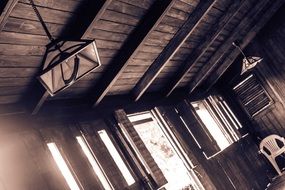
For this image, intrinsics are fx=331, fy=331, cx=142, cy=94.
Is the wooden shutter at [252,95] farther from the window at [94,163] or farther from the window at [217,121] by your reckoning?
the window at [94,163]

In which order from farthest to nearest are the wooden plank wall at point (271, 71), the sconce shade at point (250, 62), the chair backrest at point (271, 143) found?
the wooden plank wall at point (271, 71) < the chair backrest at point (271, 143) < the sconce shade at point (250, 62)

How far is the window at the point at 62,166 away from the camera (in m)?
4.58

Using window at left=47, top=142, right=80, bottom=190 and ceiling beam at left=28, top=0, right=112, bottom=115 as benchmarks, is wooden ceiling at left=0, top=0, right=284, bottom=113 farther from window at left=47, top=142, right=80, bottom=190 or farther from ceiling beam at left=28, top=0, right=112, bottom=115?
window at left=47, top=142, right=80, bottom=190

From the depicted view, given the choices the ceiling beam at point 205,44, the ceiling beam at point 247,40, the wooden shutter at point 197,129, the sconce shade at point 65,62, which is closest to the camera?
the sconce shade at point 65,62

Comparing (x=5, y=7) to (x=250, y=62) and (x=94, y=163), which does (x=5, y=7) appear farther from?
(x=250, y=62)

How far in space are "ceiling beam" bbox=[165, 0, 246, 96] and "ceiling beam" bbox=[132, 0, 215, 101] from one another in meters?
0.90

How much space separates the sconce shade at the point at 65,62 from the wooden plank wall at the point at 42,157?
1.44 m

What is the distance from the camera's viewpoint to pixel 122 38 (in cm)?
530

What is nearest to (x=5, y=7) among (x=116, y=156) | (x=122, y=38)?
(x=122, y=38)

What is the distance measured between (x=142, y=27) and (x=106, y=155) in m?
2.14

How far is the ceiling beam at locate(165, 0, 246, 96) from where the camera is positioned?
6984mm

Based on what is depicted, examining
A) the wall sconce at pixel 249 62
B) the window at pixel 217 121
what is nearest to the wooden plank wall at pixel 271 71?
the window at pixel 217 121

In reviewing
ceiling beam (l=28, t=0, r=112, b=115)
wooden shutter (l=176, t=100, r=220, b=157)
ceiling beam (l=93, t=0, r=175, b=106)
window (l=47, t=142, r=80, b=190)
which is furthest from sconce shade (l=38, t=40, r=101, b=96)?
wooden shutter (l=176, t=100, r=220, b=157)

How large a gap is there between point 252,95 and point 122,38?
6474 mm
